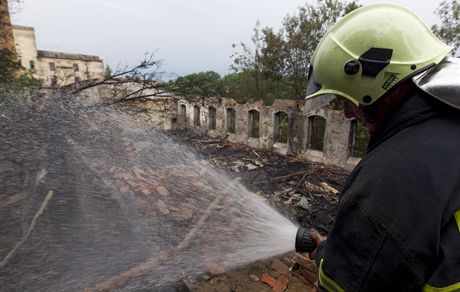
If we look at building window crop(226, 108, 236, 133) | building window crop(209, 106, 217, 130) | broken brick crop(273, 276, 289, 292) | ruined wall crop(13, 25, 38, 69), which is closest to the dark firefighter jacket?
broken brick crop(273, 276, 289, 292)

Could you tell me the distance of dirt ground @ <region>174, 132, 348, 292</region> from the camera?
4172 millimetres

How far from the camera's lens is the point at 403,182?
3.70 feet

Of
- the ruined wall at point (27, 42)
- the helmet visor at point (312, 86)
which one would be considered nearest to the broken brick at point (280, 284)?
the helmet visor at point (312, 86)

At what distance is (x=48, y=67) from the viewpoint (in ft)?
111

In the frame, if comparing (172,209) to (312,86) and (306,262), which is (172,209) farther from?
(312,86)

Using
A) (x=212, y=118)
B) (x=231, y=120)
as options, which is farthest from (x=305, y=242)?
(x=212, y=118)

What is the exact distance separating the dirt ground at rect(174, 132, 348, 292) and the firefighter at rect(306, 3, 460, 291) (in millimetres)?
3063

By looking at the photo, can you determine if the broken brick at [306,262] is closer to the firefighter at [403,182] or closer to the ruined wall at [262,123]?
the firefighter at [403,182]

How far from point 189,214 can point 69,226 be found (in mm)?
1867

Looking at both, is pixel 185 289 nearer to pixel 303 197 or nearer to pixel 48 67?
pixel 303 197

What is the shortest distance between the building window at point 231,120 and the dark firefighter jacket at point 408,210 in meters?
17.9

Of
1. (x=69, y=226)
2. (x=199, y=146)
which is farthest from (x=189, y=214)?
(x=199, y=146)

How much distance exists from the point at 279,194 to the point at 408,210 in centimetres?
832

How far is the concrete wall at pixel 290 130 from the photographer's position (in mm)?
12461
